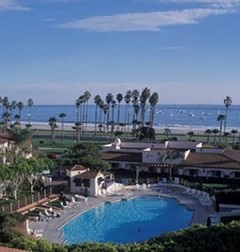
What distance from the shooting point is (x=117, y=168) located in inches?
2328

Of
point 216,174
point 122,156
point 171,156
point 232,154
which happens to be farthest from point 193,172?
point 122,156

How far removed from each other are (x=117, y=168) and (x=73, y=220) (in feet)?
71.3

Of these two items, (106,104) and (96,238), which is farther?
(106,104)

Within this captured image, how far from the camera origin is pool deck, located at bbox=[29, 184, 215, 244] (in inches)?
1361

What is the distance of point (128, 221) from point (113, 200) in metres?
6.54

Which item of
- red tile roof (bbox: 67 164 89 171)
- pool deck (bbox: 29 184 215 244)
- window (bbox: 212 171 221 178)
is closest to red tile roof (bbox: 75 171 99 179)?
red tile roof (bbox: 67 164 89 171)

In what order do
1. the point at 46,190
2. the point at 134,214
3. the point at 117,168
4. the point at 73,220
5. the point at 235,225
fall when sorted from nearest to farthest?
the point at 235,225 → the point at 73,220 → the point at 134,214 → the point at 46,190 → the point at 117,168

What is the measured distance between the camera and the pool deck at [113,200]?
3457cm

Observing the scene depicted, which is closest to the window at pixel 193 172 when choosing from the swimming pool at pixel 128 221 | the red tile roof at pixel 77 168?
the swimming pool at pixel 128 221

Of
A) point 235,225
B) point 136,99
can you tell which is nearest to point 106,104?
point 136,99

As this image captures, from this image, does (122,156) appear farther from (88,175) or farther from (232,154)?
(232,154)

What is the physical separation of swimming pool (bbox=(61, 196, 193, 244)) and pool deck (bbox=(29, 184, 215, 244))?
53 cm

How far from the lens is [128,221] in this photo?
126ft

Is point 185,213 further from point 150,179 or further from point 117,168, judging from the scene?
point 117,168
